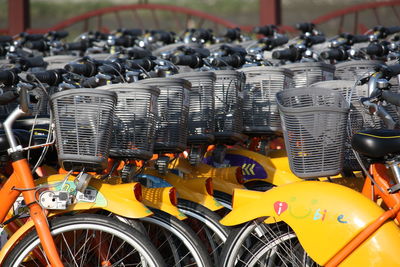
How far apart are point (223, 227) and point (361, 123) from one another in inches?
41.4

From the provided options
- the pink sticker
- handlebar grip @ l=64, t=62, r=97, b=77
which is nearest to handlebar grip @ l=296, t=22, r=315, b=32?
handlebar grip @ l=64, t=62, r=97, b=77

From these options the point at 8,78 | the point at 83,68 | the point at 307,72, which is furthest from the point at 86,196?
the point at 307,72

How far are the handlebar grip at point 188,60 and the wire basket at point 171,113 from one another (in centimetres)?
78

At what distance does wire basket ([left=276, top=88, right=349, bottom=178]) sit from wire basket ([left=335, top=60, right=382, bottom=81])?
2.32 meters

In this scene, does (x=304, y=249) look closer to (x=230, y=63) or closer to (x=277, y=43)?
(x=230, y=63)

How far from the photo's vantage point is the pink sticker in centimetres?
419

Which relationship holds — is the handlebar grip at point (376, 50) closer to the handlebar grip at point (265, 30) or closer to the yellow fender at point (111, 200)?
the handlebar grip at point (265, 30)

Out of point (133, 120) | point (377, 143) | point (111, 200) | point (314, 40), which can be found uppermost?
point (314, 40)

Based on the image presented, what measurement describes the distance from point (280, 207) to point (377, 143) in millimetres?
583

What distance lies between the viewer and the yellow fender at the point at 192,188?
16.6 feet

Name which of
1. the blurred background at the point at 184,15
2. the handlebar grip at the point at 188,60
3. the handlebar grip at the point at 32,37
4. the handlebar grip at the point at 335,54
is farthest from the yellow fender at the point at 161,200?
the blurred background at the point at 184,15

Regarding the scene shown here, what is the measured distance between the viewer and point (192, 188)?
5176 millimetres

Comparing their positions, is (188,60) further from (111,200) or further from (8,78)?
(111,200)

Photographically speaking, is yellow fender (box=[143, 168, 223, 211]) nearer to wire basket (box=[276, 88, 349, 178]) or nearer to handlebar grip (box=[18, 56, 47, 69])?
wire basket (box=[276, 88, 349, 178])
